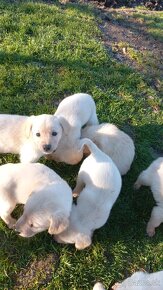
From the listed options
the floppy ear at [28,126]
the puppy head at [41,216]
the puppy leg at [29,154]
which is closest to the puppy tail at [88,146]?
the puppy leg at [29,154]

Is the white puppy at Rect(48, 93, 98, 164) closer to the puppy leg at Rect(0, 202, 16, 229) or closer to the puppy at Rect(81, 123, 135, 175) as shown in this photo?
the puppy at Rect(81, 123, 135, 175)

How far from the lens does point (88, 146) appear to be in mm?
5109

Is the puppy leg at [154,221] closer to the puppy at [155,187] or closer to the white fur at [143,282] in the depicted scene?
the puppy at [155,187]

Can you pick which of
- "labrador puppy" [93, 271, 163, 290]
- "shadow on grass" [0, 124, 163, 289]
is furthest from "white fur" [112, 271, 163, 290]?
"shadow on grass" [0, 124, 163, 289]

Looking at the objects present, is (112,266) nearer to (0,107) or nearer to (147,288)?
(147,288)

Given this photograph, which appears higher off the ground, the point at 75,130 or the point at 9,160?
the point at 75,130

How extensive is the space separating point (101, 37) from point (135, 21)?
54.7 inches

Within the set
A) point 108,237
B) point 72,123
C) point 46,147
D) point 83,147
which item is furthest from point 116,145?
point 108,237

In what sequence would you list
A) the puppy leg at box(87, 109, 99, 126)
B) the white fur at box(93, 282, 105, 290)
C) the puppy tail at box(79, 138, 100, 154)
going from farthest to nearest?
the puppy leg at box(87, 109, 99, 126)
the puppy tail at box(79, 138, 100, 154)
the white fur at box(93, 282, 105, 290)

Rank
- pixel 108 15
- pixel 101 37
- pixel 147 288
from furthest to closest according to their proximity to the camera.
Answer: pixel 108 15 < pixel 101 37 < pixel 147 288

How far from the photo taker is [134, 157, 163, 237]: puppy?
5160 millimetres

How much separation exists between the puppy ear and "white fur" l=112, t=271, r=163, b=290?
80cm

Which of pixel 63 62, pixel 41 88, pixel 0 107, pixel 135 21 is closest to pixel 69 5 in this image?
pixel 135 21

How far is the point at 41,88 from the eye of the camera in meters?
6.83
